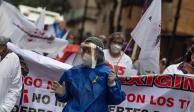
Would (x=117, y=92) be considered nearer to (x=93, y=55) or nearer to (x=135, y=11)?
(x=93, y=55)

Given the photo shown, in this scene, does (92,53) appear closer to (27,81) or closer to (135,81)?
(135,81)

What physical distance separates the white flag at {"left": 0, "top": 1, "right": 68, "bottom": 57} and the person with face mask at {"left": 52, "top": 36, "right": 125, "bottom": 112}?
220 inches

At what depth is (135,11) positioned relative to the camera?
28984mm

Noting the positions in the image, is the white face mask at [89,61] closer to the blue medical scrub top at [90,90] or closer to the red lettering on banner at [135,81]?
the blue medical scrub top at [90,90]

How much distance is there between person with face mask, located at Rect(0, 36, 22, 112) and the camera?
884cm

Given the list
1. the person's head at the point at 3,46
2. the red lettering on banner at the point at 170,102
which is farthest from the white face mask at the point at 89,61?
the red lettering on banner at the point at 170,102

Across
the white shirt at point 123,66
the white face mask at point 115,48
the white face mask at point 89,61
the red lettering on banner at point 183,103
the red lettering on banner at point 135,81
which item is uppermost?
the white face mask at point 115,48

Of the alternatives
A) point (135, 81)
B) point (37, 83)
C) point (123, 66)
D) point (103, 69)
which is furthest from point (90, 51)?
point (123, 66)

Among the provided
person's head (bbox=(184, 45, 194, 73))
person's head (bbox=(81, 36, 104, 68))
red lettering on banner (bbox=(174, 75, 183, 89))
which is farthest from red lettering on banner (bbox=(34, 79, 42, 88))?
person's head (bbox=(81, 36, 104, 68))

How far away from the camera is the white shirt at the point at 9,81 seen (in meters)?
8.84

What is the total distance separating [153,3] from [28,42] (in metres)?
4.68

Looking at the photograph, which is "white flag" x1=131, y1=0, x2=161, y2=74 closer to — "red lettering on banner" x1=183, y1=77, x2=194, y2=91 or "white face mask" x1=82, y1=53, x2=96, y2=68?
"red lettering on banner" x1=183, y1=77, x2=194, y2=91

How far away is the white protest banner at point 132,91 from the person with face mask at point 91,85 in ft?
4.81

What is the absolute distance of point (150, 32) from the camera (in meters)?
10.0
